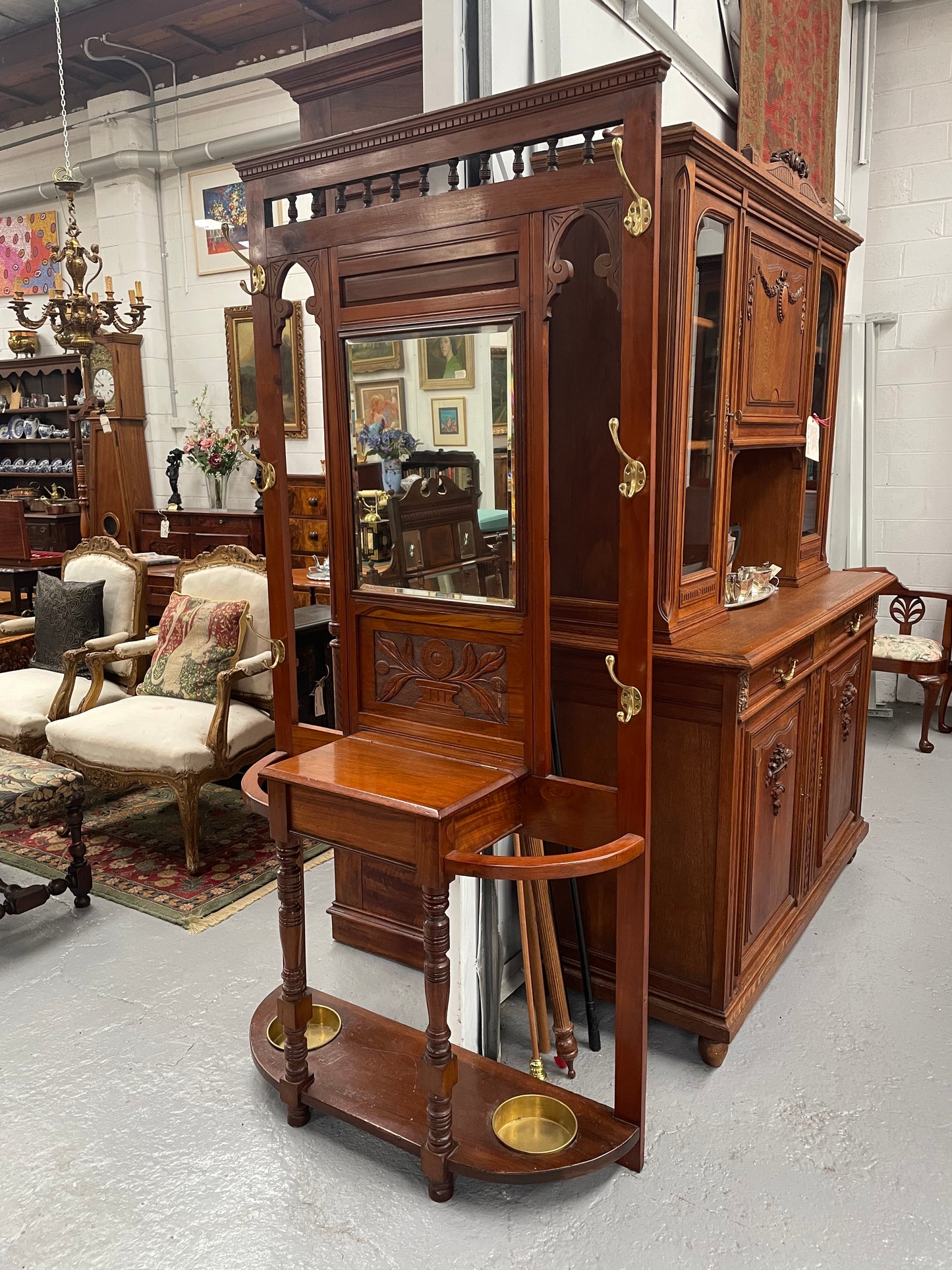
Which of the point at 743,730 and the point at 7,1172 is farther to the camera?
the point at 743,730

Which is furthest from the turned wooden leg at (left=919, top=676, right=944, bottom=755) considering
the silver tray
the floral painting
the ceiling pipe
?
the floral painting

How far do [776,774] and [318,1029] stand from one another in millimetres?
1308

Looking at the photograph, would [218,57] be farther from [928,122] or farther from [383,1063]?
[383,1063]

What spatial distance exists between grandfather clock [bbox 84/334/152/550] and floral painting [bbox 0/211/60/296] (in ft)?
3.80

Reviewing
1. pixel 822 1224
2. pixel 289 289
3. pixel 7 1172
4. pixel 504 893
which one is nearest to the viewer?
pixel 822 1224

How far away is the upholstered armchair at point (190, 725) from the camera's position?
3320 mm

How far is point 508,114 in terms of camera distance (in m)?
1.69

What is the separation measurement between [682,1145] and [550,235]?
1854 mm

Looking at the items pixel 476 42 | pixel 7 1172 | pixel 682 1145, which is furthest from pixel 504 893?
pixel 476 42

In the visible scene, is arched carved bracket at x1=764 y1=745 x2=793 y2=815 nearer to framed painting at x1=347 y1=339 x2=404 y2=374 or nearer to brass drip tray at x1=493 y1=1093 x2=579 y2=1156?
brass drip tray at x1=493 y1=1093 x2=579 y2=1156

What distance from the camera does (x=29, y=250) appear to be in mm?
7363

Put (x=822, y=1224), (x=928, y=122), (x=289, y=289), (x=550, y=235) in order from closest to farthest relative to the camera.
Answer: (x=550, y=235)
(x=822, y=1224)
(x=928, y=122)
(x=289, y=289)

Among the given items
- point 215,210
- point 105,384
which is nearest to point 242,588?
point 105,384

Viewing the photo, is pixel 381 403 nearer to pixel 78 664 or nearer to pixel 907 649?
pixel 78 664
